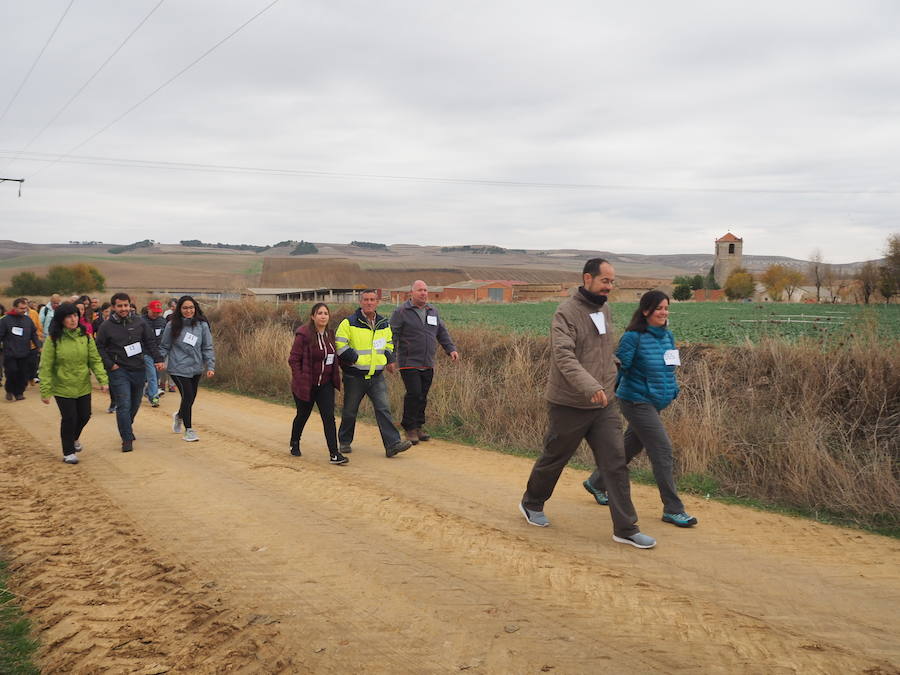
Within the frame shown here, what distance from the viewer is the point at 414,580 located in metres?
5.02

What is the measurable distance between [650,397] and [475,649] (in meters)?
2.93

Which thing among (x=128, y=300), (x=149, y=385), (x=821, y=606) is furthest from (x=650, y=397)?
(x=149, y=385)

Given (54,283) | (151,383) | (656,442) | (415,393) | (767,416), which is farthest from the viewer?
(54,283)

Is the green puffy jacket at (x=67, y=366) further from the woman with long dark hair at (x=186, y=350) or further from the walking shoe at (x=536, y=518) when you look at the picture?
the walking shoe at (x=536, y=518)

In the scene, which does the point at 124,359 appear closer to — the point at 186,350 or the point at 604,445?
the point at 186,350

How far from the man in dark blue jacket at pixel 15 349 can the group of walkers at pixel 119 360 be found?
5.29m

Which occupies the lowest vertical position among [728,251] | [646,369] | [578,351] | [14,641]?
[14,641]

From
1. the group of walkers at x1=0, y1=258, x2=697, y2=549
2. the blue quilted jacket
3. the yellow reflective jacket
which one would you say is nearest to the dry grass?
the group of walkers at x1=0, y1=258, x2=697, y2=549

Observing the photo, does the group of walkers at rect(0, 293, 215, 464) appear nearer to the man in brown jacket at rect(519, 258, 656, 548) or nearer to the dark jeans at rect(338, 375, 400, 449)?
the dark jeans at rect(338, 375, 400, 449)

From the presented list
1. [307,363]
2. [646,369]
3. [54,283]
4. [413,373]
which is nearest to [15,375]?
[307,363]

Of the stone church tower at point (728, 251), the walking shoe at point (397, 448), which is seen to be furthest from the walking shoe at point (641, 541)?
the stone church tower at point (728, 251)

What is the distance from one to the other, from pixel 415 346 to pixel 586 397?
15.2 feet

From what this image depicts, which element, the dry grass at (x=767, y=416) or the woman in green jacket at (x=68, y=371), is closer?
the dry grass at (x=767, y=416)

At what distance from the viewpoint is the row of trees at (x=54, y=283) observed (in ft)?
274
